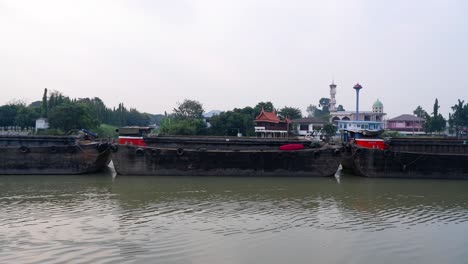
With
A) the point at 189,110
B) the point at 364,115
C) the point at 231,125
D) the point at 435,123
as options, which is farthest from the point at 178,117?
the point at 435,123

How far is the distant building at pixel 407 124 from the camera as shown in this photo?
2146 inches

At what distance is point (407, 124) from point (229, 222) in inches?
2111

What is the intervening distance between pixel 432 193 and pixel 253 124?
24.3 meters

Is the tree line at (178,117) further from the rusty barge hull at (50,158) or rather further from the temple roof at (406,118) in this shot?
the rusty barge hull at (50,158)

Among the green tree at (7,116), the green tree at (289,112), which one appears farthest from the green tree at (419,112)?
the green tree at (7,116)

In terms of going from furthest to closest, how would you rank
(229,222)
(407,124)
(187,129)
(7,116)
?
(407,124), (7,116), (187,129), (229,222)

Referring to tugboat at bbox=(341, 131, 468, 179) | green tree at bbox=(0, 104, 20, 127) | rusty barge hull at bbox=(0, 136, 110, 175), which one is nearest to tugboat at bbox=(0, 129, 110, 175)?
rusty barge hull at bbox=(0, 136, 110, 175)

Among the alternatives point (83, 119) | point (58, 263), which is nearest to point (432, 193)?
point (58, 263)

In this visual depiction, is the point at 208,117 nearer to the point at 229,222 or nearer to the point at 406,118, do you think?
the point at 406,118

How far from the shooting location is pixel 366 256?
627cm

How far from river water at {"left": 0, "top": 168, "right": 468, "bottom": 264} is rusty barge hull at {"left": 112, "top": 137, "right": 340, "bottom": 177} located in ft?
6.13

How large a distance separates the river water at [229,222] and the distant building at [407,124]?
148ft

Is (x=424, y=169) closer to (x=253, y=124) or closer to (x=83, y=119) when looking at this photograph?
(x=253, y=124)

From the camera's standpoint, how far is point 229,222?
806 cm
